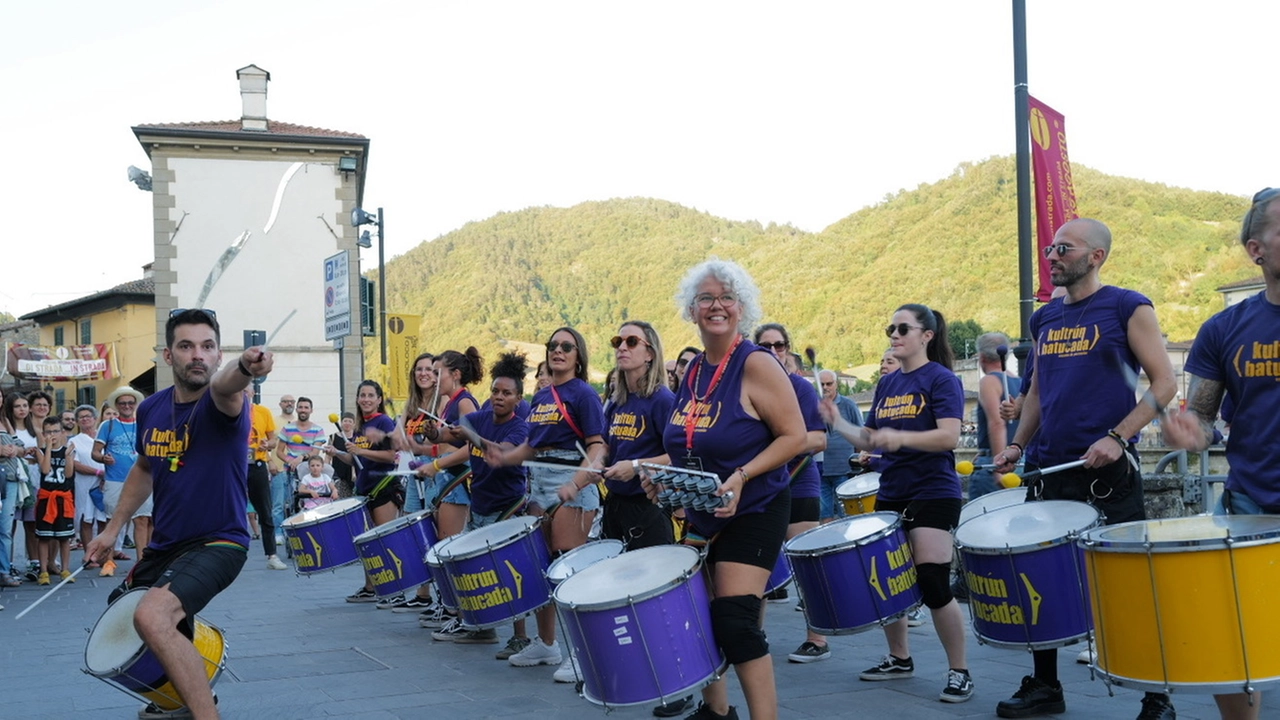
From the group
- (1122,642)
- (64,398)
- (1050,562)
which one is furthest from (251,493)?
(64,398)

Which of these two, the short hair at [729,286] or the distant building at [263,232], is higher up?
the distant building at [263,232]

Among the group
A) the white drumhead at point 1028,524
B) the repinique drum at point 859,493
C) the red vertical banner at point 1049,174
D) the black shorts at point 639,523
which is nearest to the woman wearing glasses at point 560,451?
the black shorts at point 639,523

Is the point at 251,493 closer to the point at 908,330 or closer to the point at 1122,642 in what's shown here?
the point at 908,330

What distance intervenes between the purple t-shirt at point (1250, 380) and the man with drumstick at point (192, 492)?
3.68 m

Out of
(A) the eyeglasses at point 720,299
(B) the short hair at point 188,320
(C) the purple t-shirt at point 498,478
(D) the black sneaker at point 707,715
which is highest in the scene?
(B) the short hair at point 188,320

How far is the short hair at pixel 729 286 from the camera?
15.0 ft

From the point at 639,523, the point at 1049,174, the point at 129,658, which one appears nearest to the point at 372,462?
the point at 639,523

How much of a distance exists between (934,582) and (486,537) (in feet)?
8.43

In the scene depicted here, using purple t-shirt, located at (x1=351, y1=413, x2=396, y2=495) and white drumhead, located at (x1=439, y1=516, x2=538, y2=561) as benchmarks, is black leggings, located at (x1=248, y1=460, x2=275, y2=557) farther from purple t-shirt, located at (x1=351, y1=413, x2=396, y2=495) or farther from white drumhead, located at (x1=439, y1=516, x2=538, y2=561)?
white drumhead, located at (x1=439, y1=516, x2=538, y2=561)

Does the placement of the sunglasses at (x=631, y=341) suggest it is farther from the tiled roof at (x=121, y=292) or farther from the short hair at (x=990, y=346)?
the tiled roof at (x=121, y=292)

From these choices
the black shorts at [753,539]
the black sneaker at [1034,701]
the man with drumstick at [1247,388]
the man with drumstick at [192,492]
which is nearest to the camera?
the man with drumstick at [1247,388]

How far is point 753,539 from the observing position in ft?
14.4

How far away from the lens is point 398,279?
135 meters

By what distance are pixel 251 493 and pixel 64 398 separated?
38514 millimetres
